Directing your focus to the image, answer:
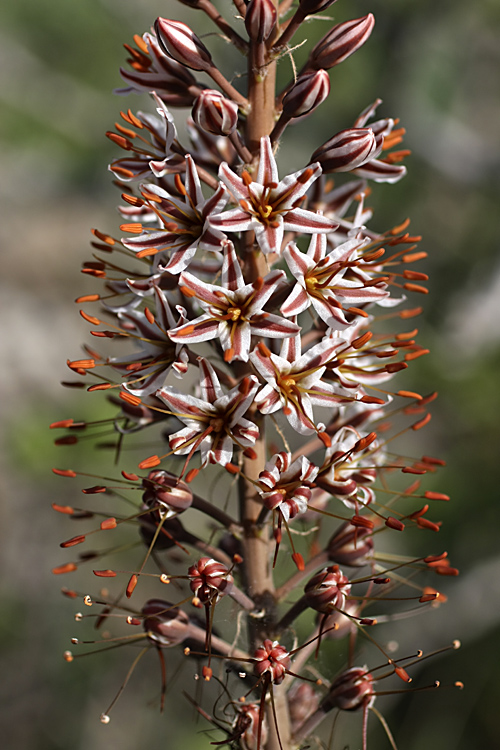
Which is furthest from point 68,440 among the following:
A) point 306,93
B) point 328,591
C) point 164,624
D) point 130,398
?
point 306,93

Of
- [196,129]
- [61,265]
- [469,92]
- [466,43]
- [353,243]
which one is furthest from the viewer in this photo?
[61,265]

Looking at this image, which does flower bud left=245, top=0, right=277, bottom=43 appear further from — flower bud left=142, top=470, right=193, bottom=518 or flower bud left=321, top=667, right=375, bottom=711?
flower bud left=321, top=667, right=375, bottom=711

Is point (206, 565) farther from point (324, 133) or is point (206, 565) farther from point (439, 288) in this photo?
point (324, 133)

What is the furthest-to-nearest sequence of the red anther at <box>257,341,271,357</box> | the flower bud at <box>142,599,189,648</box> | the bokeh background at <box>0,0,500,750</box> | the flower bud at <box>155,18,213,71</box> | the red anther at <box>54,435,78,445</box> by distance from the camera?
the bokeh background at <box>0,0,500,750</box>, the red anther at <box>54,435,78,445</box>, the flower bud at <box>142,599,189,648</box>, the flower bud at <box>155,18,213,71</box>, the red anther at <box>257,341,271,357</box>

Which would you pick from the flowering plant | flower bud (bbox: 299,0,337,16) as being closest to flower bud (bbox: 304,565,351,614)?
the flowering plant

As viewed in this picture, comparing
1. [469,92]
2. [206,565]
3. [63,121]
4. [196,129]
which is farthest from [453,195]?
[206,565]

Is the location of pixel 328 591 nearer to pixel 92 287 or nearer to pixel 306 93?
pixel 306 93
